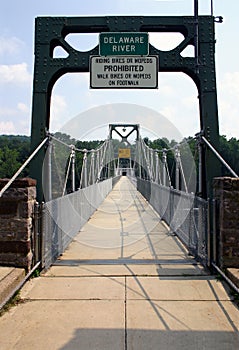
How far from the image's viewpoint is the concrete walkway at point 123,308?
2754 millimetres

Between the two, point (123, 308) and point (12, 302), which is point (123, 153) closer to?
point (12, 302)

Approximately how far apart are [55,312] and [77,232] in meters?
4.24

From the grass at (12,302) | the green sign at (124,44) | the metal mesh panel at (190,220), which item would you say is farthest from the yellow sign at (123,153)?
the grass at (12,302)

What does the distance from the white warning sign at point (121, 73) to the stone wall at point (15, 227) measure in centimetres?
177

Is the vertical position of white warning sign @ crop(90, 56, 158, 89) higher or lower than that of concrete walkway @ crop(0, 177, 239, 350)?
higher

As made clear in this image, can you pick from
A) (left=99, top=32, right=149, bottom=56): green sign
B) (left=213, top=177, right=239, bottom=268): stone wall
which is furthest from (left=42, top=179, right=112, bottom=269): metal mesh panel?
(left=99, top=32, right=149, bottom=56): green sign

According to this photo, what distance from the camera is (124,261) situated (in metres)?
5.10

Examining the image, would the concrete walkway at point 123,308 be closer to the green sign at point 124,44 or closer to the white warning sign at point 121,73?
the white warning sign at point 121,73

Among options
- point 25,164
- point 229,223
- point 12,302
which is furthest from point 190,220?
point 12,302

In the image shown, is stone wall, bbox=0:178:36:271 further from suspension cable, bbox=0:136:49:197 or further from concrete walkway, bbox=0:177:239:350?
concrete walkway, bbox=0:177:239:350

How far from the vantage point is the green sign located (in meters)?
4.97

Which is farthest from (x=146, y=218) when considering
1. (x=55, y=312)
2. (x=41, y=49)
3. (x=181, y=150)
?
(x=55, y=312)

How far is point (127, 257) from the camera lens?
5355mm

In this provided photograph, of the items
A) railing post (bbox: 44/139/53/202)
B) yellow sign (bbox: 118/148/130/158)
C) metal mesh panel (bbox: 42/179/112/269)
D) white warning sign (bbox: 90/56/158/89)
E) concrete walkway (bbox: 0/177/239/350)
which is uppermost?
yellow sign (bbox: 118/148/130/158)
